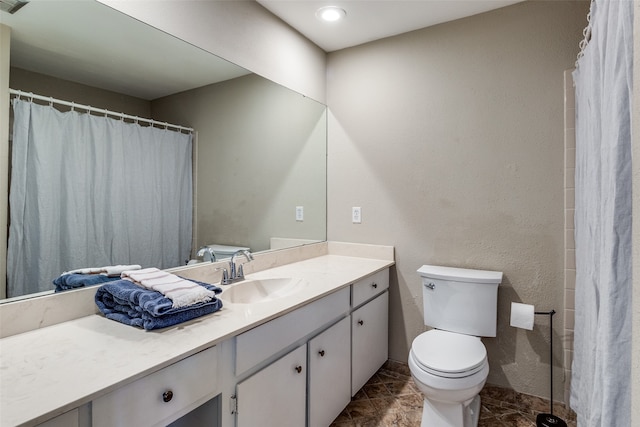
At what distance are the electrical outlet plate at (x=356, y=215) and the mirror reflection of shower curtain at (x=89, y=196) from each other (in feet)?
4.29

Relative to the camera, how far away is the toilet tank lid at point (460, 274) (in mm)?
1952

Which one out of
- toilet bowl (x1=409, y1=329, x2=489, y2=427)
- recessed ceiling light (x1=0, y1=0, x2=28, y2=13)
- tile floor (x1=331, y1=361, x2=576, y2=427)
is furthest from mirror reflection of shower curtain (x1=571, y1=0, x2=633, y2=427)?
recessed ceiling light (x1=0, y1=0, x2=28, y2=13)

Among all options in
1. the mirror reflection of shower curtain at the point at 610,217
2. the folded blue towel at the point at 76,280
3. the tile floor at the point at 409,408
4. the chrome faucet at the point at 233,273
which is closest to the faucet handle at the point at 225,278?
the chrome faucet at the point at 233,273

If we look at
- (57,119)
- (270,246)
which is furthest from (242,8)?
(270,246)

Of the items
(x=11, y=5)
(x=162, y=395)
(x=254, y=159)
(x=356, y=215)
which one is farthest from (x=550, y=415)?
(x=11, y=5)

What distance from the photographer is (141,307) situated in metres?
1.12

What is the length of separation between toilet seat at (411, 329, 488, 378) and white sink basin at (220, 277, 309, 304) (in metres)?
0.69

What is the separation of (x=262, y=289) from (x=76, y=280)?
34.1 inches

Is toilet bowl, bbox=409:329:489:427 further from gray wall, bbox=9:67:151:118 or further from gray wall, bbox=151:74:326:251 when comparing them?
gray wall, bbox=9:67:151:118

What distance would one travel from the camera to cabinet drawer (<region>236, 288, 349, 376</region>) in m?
1.21

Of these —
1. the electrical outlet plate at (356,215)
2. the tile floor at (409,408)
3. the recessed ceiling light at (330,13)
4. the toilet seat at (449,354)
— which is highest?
the recessed ceiling light at (330,13)

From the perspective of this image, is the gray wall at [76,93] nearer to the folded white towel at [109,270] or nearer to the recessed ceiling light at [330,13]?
the folded white towel at [109,270]

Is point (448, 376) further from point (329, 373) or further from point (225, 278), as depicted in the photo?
point (225, 278)

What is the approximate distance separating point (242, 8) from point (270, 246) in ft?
4.78
